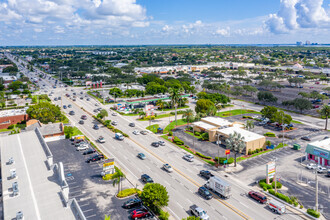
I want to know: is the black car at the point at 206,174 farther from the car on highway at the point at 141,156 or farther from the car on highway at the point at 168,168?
the car on highway at the point at 141,156

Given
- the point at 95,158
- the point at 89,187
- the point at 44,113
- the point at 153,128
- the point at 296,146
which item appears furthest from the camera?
the point at 153,128

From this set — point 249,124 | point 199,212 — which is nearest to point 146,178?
point 199,212

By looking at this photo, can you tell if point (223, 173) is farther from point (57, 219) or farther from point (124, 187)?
point (57, 219)

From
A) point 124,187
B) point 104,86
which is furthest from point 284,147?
point 104,86

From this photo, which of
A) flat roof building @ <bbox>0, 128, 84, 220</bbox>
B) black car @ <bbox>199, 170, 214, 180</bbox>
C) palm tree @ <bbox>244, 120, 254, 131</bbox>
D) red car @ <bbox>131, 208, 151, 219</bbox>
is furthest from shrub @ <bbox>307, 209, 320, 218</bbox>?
palm tree @ <bbox>244, 120, 254, 131</bbox>

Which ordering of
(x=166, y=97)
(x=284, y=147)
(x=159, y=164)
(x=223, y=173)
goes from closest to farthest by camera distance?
(x=223, y=173) → (x=159, y=164) → (x=284, y=147) → (x=166, y=97)

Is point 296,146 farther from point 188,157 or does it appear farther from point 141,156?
point 141,156
